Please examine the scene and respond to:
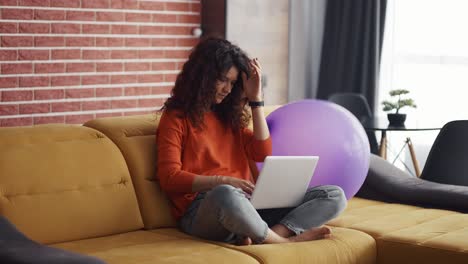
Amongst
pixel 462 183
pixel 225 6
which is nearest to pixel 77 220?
pixel 462 183

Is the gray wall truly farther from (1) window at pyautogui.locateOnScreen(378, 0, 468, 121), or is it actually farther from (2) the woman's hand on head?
(2) the woman's hand on head

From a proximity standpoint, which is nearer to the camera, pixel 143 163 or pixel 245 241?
pixel 245 241

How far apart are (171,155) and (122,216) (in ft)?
0.95

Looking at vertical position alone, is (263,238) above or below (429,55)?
below

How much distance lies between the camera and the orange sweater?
319 centimetres

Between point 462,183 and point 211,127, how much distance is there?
134 cm

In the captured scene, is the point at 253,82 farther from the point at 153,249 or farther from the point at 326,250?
the point at 153,249

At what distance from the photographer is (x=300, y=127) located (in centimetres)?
352

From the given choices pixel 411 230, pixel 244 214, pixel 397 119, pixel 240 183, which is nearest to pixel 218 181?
pixel 240 183

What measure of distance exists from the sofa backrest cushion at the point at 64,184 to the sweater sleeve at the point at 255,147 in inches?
19.7

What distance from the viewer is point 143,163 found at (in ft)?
11.0

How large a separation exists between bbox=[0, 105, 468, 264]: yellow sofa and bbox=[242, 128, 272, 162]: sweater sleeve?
0.37 metres

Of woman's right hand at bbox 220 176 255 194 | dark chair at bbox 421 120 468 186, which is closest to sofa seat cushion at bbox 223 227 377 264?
woman's right hand at bbox 220 176 255 194

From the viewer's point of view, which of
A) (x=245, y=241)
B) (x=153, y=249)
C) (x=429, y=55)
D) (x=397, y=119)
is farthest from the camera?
(x=429, y=55)
